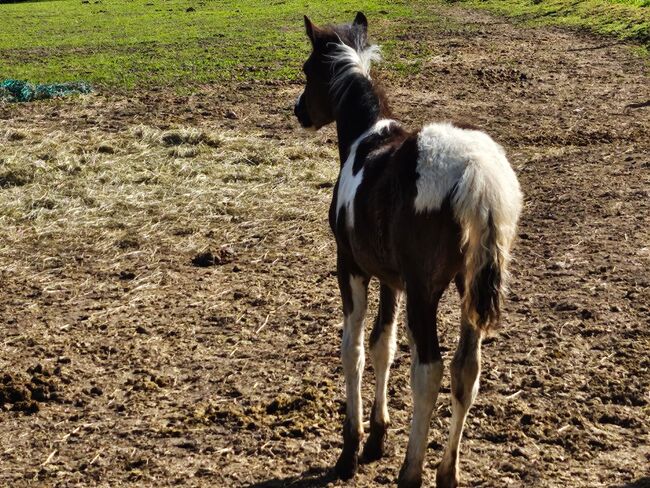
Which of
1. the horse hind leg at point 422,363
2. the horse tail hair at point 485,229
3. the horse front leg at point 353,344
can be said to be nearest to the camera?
the horse tail hair at point 485,229

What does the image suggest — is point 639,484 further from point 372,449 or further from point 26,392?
point 26,392

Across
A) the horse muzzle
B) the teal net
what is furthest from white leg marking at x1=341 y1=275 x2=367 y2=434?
the teal net

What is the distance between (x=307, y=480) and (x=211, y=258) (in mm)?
3603

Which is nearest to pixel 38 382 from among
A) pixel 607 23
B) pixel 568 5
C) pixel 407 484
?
pixel 407 484

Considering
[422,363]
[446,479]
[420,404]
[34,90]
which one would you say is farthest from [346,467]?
[34,90]

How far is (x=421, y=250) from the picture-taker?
4.18 m

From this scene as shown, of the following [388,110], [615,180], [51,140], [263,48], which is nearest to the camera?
[388,110]

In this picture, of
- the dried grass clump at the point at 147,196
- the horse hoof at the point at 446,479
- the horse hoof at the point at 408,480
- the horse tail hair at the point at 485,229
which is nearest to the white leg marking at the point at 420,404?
the horse hoof at the point at 408,480

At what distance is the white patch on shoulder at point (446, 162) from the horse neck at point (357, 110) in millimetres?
1205

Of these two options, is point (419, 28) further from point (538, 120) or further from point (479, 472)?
point (479, 472)

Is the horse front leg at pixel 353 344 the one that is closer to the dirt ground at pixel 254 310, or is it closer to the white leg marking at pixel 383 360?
the white leg marking at pixel 383 360

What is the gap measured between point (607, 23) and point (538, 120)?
32.1 feet

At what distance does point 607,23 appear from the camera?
2098cm

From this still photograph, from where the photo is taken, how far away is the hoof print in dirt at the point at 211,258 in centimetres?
802
